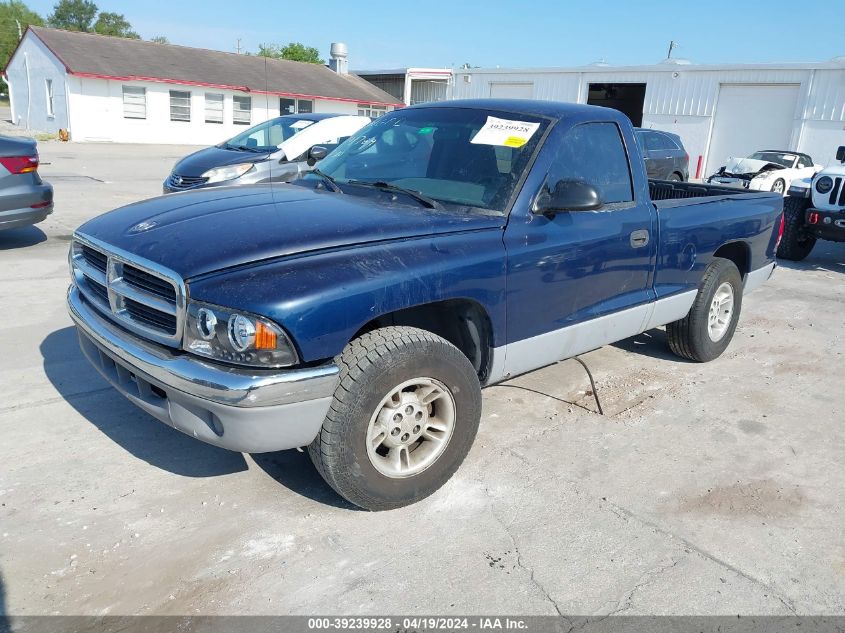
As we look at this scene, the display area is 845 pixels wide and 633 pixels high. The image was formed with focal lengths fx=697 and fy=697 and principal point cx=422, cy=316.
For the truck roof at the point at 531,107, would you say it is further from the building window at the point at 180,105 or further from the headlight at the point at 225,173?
the building window at the point at 180,105

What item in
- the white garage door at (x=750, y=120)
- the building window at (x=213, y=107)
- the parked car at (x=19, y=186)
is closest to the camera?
the parked car at (x=19, y=186)

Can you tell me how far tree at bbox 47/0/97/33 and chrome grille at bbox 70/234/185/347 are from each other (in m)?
99.7

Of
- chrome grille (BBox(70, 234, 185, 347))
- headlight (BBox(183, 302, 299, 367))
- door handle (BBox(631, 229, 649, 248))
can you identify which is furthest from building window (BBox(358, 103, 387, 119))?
headlight (BBox(183, 302, 299, 367))

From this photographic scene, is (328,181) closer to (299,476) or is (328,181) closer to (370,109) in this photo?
(299,476)

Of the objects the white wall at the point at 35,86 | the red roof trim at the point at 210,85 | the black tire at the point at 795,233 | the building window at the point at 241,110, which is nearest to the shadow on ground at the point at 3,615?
the black tire at the point at 795,233

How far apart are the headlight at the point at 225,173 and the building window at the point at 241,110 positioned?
25.8m

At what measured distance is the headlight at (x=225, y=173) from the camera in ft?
30.9

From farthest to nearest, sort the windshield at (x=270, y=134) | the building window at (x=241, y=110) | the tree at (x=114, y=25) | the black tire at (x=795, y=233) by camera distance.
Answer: the tree at (x=114, y=25), the building window at (x=241, y=110), the windshield at (x=270, y=134), the black tire at (x=795, y=233)

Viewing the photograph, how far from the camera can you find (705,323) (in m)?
5.36

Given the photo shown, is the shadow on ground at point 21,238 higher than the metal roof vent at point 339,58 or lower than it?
lower

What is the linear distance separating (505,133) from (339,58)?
39.9 m

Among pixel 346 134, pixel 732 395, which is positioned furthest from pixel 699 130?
pixel 732 395

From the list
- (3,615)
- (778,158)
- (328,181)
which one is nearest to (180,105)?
(778,158)

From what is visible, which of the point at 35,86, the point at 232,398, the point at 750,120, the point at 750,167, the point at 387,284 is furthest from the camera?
the point at 35,86
